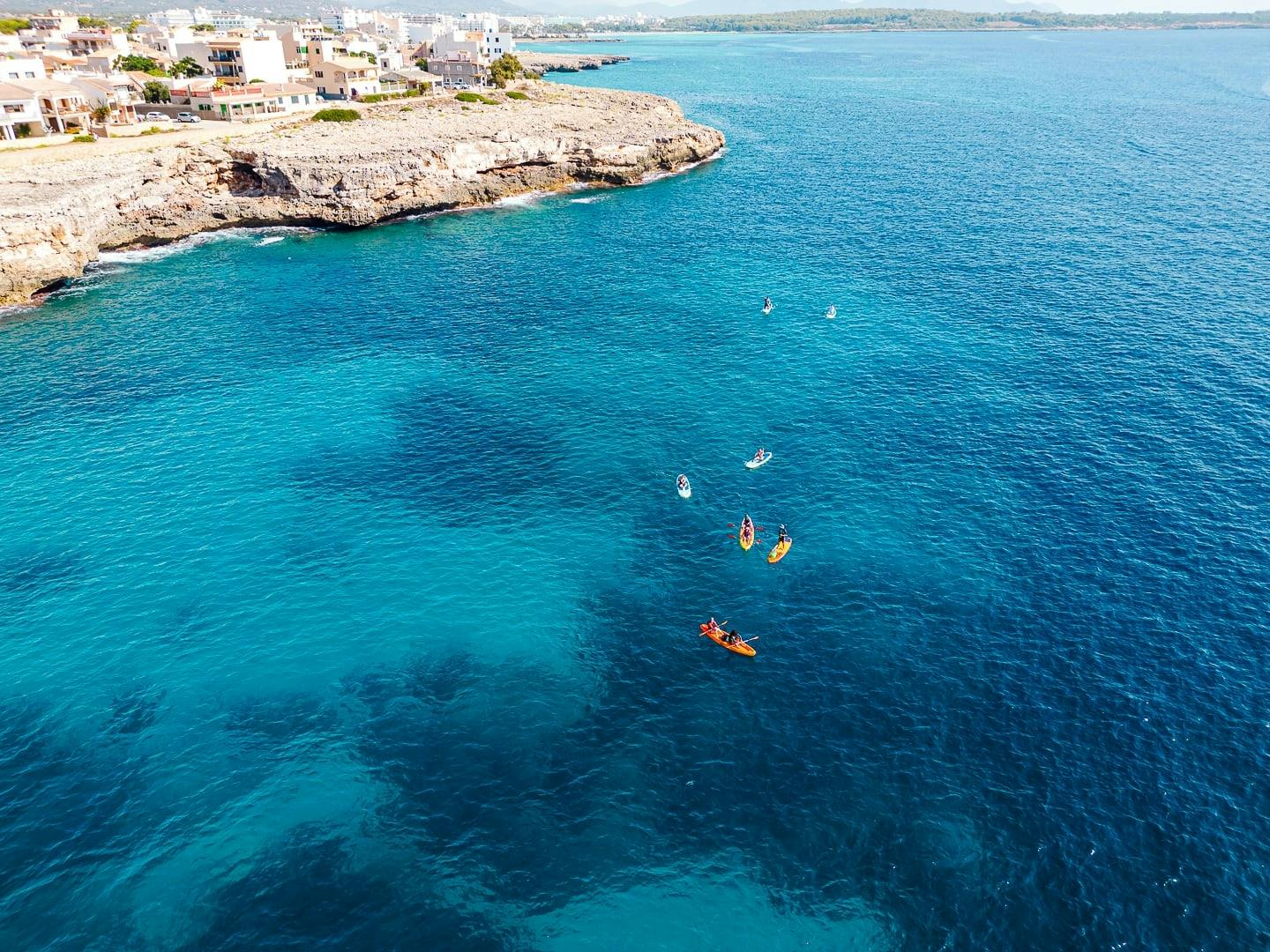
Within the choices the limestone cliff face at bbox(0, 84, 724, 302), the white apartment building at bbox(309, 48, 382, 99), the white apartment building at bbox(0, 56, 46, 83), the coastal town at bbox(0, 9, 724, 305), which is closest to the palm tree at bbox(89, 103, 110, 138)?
the coastal town at bbox(0, 9, 724, 305)

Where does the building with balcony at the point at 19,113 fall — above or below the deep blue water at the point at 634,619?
above

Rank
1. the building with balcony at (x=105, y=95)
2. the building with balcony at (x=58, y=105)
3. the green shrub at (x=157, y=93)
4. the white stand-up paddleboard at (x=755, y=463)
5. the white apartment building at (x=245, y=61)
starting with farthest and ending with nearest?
the white apartment building at (x=245, y=61)
the green shrub at (x=157, y=93)
the building with balcony at (x=105, y=95)
the building with balcony at (x=58, y=105)
the white stand-up paddleboard at (x=755, y=463)

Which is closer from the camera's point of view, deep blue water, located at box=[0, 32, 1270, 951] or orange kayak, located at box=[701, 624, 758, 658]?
deep blue water, located at box=[0, 32, 1270, 951]

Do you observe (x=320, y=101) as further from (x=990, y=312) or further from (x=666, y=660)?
(x=666, y=660)

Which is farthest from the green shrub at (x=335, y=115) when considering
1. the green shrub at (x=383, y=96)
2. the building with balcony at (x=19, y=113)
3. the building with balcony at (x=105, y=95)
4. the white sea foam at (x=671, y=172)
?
the white sea foam at (x=671, y=172)

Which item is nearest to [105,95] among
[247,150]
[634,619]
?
[247,150]

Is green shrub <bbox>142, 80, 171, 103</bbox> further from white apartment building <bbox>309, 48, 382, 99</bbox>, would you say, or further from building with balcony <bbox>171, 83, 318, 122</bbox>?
white apartment building <bbox>309, 48, 382, 99</bbox>

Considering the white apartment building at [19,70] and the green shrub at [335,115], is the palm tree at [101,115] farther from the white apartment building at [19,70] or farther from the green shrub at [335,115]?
the green shrub at [335,115]
